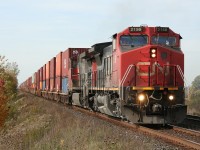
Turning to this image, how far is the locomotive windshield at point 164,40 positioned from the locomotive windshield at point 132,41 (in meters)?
0.35

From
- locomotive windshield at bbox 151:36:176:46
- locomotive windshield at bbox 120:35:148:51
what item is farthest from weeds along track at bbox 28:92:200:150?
locomotive windshield at bbox 151:36:176:46

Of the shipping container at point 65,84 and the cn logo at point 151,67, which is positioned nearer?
the cn logo at point 151,67

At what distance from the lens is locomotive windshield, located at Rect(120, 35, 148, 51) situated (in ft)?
46.5

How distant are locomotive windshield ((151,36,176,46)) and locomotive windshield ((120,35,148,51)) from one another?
351 millimetres

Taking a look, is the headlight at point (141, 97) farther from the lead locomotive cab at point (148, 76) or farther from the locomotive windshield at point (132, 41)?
the locomotive windshield at point (132, 41)

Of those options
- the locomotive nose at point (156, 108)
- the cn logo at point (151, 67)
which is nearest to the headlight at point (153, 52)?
the cn logo at point (151, 67)

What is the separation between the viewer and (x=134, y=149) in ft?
27.1

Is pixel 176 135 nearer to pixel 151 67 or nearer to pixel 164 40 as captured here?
pixel 151 67

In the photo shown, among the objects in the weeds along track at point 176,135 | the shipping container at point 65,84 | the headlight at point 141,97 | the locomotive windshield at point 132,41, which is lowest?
the weeds along track at point 176,135

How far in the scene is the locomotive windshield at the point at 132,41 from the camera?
14.2 m

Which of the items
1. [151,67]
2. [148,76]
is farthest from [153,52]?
[148,76]

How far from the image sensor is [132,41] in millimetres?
14320

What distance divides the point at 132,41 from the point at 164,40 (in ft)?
4.13

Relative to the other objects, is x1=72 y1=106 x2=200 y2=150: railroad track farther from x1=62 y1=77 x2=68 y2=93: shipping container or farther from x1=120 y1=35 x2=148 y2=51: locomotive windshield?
x1=62 y1=77 x2=68 y2=93: shipping container
